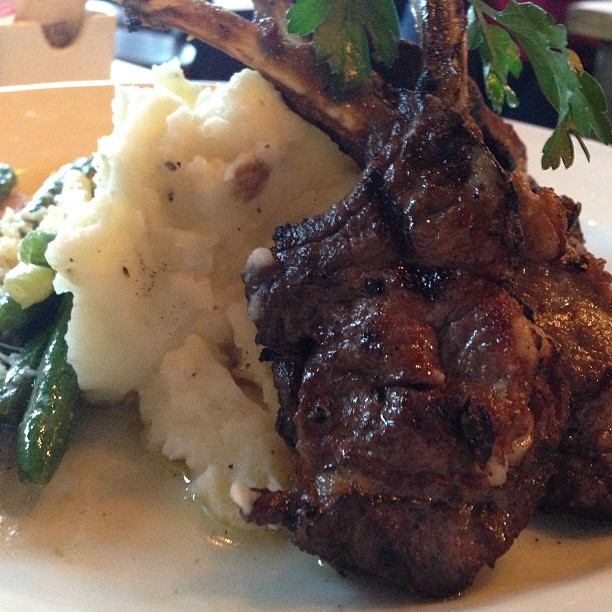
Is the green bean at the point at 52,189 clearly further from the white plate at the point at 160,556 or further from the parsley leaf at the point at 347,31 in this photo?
the parsley leaf at the point at 347,31

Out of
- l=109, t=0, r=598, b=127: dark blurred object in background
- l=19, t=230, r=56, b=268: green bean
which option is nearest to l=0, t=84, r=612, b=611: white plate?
l=19, t=230, r=56, b=268: green bean

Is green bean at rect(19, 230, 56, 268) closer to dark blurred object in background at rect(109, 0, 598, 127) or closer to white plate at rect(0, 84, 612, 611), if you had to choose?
white plate at rect(0, 84, 612, 611)

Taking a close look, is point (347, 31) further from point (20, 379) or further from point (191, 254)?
point (20, 379)

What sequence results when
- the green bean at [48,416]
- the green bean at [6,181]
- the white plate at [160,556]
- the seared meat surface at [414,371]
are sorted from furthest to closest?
1. the green bean at [6,181]
2. the green bean at [48,416]
3. the white plate at [160,556]
4. the seared meat surface at [414,371]

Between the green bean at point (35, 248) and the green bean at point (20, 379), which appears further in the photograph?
the green bean at point (35, 248)

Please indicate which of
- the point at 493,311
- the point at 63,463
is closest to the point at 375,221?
the point at 493,311

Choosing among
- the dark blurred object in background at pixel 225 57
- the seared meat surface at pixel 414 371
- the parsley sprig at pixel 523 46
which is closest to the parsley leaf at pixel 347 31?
the parsley sprig at pixel 523 46
